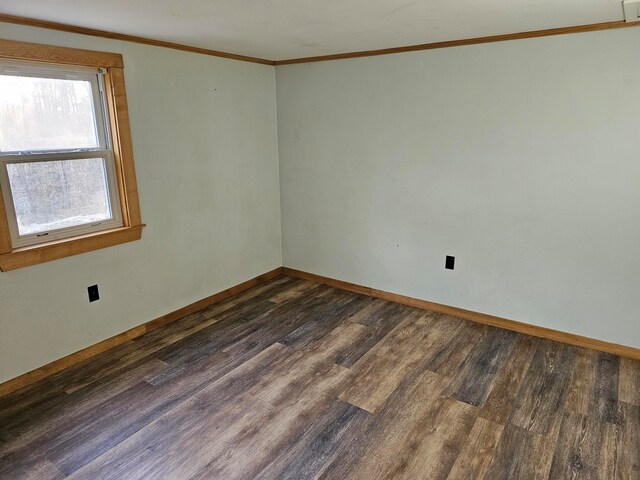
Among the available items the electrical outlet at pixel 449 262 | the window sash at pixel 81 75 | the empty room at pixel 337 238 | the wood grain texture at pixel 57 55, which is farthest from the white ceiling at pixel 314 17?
the electrical outlet at pixel 449 262

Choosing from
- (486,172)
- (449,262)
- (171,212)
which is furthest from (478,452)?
(171,212)

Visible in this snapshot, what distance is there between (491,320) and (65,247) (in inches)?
121

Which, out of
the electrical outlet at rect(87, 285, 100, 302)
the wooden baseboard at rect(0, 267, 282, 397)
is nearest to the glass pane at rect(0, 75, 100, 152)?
the electrical outlet at rect(87, 285, 100, 302)

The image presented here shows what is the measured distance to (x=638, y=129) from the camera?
2.52 m

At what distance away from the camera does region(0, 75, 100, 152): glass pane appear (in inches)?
92.3

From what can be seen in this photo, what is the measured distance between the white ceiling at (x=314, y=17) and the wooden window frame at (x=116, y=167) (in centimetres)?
20

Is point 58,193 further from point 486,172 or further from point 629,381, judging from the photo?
point 629,381

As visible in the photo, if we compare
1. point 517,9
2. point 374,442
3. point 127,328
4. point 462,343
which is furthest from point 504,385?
point 127,328

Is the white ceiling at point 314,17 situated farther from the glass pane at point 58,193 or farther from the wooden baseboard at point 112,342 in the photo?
the wooden baseboard at point 112,342

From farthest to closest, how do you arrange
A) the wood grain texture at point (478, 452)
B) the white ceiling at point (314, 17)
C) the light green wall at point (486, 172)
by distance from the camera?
the light green wall at point (486, 172)
the white ceiling at point (314, 17)
the wood grain texture at point (478, 452)

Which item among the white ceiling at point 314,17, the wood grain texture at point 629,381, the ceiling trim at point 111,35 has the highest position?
the ceiling trim at point 111,35

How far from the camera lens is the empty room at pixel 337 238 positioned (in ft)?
6.88

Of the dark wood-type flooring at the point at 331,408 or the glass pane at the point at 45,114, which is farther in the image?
the glass pane at the point at 45,114

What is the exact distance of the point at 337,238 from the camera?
3.98 meters
